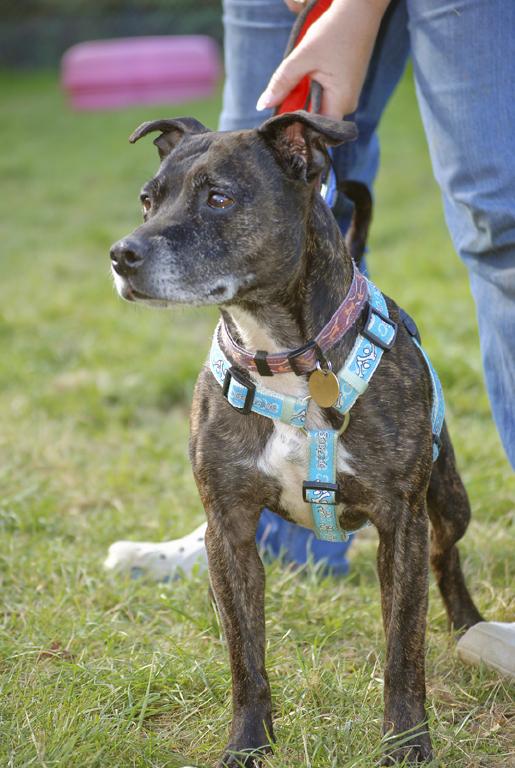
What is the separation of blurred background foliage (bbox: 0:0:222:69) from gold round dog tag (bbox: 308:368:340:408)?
2088 cm

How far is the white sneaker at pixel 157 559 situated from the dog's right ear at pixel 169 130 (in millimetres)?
1340

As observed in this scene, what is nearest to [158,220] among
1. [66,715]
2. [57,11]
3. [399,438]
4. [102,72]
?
[399,438]

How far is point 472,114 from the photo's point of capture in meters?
2.70

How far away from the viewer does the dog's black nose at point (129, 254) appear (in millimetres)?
2348

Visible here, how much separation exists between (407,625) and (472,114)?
51.2 inches

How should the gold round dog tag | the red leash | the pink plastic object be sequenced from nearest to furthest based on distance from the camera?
the gold round dog tag, the red leash, the pink plastic object

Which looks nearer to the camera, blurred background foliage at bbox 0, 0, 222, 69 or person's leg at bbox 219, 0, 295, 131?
person's leg at bbox 219, 0, 295, 131

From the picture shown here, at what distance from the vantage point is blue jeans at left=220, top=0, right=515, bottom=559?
2.66m

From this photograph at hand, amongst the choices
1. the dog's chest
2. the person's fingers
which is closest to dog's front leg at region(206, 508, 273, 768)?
the dog's chest

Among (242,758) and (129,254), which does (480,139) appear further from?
(242,758)

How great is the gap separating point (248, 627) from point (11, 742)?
614mm

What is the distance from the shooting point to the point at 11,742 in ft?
7.98

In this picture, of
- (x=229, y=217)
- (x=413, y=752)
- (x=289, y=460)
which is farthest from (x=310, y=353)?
(x=413, y=752)

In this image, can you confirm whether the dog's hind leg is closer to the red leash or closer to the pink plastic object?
the red leash
